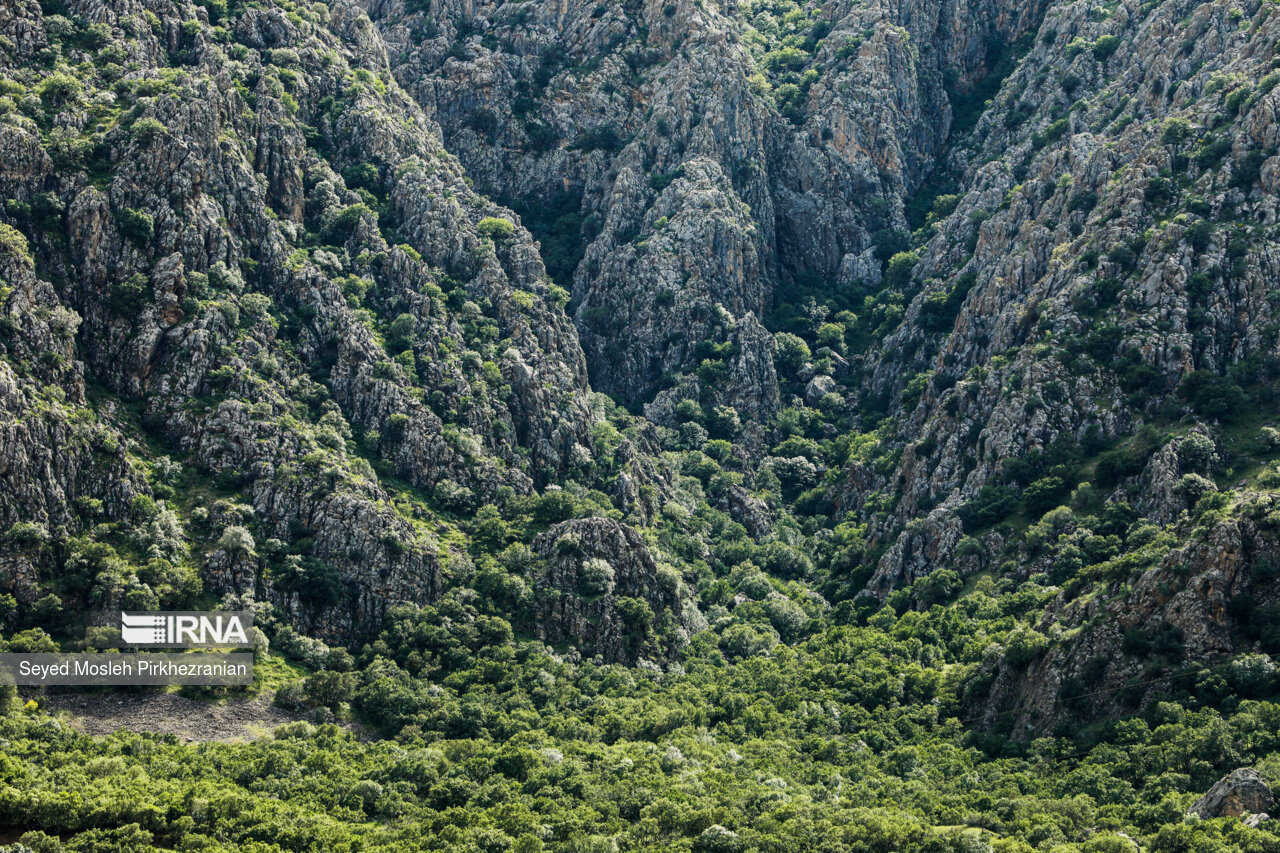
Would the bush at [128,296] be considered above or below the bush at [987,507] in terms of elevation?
above

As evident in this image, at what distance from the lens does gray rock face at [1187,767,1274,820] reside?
9325cm

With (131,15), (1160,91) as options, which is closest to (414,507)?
(131,15)

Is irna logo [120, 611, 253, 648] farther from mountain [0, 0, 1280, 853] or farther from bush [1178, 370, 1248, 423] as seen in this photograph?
bush [1178, 370, 1248, 423]

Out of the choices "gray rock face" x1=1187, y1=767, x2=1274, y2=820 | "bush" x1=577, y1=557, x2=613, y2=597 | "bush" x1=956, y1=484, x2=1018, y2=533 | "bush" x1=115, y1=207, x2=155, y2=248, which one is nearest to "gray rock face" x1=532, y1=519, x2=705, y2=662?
"bush" x1=577, y1=557, x2=613, y2=597

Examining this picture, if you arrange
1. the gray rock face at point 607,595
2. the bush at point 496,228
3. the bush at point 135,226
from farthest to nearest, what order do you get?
1. the bush at point 496,228
2. the gray rock face at point 607,595
3. the bush at point 135,226

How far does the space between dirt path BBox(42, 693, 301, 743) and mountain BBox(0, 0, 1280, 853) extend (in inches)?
131

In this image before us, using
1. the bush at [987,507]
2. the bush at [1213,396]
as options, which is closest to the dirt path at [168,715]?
the bush at [987,507]

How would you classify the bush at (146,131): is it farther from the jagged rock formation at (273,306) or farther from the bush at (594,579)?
the bush at (594,579)

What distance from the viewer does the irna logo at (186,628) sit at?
122625 mm

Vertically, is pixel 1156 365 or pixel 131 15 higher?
pixel 131 15

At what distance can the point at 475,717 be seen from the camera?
419 feet

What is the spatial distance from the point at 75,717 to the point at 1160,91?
168206mm

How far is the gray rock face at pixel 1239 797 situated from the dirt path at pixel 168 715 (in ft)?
268

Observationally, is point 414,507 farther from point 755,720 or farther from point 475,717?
point 755,720
